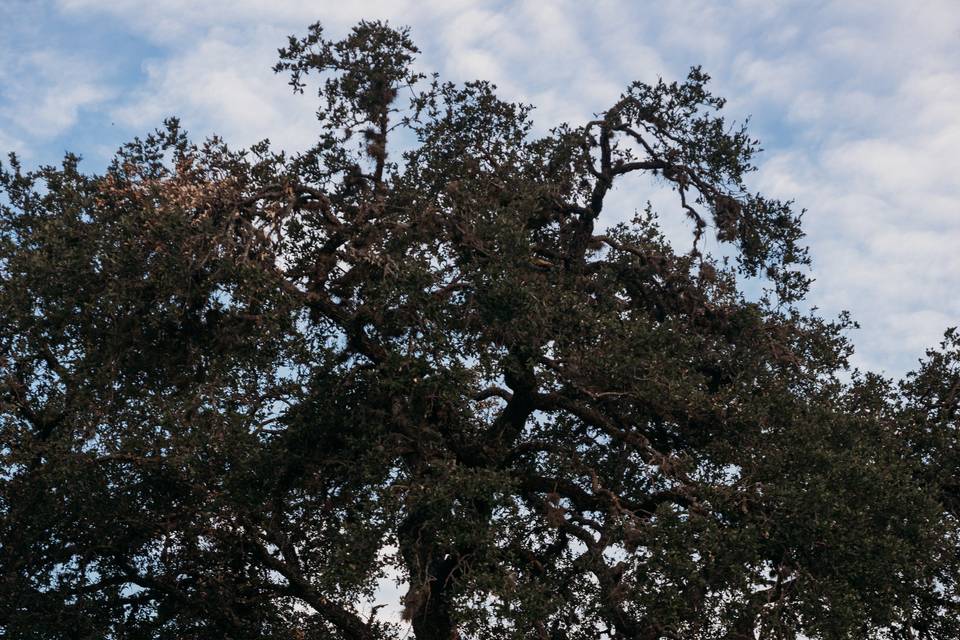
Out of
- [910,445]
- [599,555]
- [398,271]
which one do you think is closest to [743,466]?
[599,555]

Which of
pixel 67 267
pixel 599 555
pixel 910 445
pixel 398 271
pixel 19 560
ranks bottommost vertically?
pixel 19 560

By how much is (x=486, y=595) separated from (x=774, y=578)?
13.0 ft

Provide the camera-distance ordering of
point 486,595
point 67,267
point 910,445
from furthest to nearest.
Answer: point 910,445, point 67,267, point 486,595

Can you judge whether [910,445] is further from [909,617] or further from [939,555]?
[909,617]

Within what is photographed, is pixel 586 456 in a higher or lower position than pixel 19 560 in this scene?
higher

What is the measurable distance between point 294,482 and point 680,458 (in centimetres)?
577

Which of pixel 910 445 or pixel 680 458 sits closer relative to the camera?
pixel 680 458

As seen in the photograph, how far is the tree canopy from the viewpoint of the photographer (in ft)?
45.4

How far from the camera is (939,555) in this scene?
623 inches

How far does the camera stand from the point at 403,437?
1522cm

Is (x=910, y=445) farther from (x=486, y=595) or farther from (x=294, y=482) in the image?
(x=294, y=482)

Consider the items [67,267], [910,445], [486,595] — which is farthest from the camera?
[910,445]

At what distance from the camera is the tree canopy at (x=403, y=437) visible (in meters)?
13.8

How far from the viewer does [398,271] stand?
14977mm
